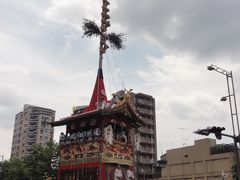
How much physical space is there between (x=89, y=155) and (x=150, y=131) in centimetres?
5778

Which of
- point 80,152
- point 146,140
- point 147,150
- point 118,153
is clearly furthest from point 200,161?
point 80,152

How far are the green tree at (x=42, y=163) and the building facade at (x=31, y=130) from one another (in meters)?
72.7

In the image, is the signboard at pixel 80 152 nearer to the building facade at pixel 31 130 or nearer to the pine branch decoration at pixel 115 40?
the pine branch decoration at pixel 115 40

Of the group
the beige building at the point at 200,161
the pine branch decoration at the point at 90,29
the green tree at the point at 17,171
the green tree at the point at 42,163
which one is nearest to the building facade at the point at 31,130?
the beige building at the point at 200,161

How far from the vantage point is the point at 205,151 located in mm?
67562

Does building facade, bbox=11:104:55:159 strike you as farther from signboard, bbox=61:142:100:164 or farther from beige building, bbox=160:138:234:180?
signboard, bbox=61:142:100:164

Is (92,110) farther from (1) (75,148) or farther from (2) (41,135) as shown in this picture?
(2) (41,135)

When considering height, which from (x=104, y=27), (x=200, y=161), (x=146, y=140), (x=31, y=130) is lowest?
(x=200, y=161)

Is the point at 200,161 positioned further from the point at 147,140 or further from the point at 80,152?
the point at 80,152

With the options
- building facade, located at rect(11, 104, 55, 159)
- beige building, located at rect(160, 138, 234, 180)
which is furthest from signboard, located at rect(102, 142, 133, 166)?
building facade, located at rect(11, 104, 55, 159)

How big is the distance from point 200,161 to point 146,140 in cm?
1783

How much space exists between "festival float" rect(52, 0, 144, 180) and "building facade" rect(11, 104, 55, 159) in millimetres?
85317

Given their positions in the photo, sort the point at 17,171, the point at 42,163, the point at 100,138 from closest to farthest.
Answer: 1. the point at 100,138
2. the point at 42,163
3. the point at 17,171

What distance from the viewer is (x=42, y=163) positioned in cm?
4112
